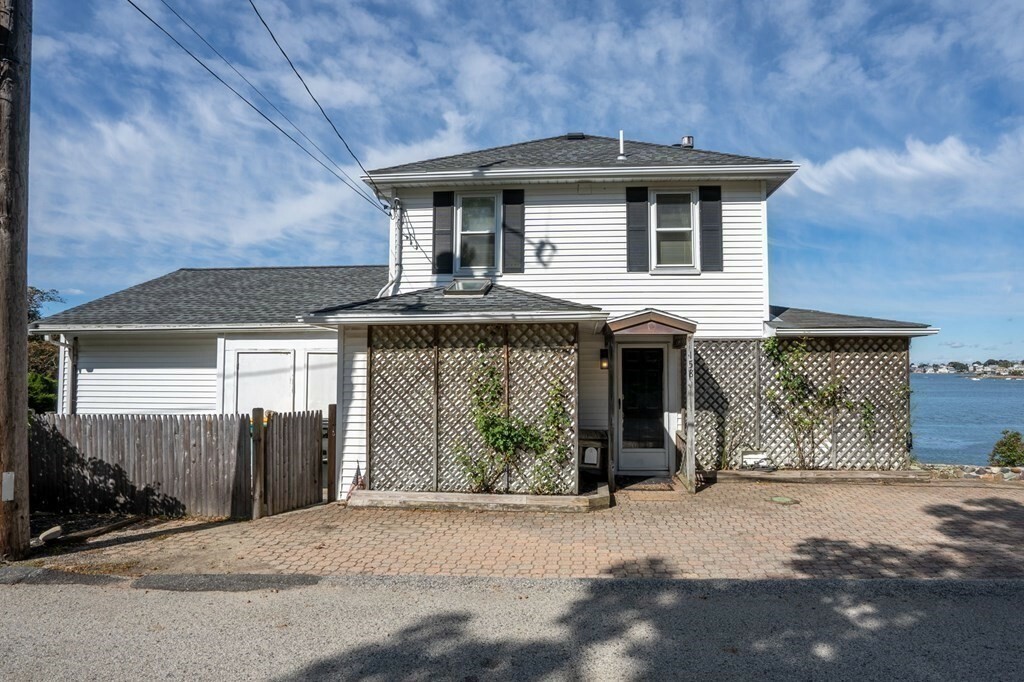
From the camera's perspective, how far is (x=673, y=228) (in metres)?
10.5

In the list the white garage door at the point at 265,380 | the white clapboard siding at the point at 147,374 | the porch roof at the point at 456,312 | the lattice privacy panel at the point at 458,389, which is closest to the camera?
the porch roof at the point at 456,312

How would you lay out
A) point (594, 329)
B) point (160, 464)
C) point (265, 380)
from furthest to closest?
point (265, 380)
point (594, 329)
point (160, 464)

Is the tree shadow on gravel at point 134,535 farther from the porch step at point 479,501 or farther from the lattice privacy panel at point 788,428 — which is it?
the lattice privacy panel at point 788,428

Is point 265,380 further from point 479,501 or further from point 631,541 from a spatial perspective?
point 631,541

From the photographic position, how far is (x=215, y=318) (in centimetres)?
1123

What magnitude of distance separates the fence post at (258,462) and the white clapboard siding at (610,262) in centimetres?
384

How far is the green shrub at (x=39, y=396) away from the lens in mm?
15664

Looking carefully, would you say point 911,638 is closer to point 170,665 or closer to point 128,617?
point 170,665

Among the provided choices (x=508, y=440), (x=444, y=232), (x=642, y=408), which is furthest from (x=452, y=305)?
(x=642, y=408)

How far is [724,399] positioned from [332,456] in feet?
21.0

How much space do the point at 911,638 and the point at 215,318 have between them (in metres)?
11.1

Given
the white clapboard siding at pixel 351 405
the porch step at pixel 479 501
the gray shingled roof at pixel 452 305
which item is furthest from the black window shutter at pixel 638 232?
the white clapboard siding at pixel 351 405

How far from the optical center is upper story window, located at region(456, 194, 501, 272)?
10.7 metres

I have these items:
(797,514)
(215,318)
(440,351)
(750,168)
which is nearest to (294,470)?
(440,351)
